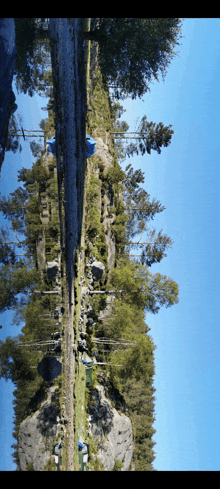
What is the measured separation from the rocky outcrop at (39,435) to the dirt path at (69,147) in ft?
3.05

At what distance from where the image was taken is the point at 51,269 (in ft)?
39.8

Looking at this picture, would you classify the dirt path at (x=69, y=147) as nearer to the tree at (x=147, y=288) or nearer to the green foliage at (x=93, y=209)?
the green foliage at (x=93, y=209)

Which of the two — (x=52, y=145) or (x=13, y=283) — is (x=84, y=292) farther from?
(x=52, y=145)

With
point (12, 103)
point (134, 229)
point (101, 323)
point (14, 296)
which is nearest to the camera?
point (12, 103)

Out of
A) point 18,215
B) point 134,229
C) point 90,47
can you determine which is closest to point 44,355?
point 18,215

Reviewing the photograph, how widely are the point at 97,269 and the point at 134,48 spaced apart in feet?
27.5

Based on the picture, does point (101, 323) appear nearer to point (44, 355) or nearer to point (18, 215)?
point (44, 355)

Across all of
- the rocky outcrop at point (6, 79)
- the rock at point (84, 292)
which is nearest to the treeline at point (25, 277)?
the rocky outcrop at point (6, 79)

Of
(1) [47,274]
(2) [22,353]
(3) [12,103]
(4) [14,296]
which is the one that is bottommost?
(2) [22,353]

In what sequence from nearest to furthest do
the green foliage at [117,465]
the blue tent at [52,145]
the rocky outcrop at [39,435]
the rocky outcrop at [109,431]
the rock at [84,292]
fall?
the rocky outcrop at [39,435] < the blue tent at [52,145] < the green foliage at [117,465] < the rocky outcrop at [109,431] < the rock at [84,292]

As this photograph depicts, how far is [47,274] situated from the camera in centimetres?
1186

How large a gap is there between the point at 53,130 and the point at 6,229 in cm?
342

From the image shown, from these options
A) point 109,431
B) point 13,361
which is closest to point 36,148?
point 13,361

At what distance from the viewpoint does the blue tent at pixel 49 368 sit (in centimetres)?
1170
